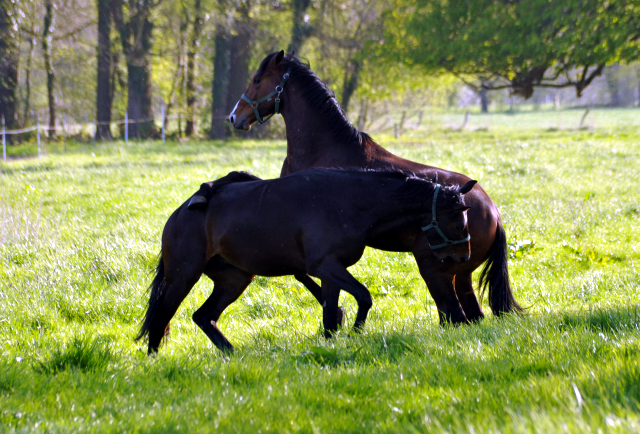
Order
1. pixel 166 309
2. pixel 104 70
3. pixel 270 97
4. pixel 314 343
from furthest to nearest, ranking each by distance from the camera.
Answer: pixel 104 70, pixel 270 97, pixel 166 309, pixel 314 343

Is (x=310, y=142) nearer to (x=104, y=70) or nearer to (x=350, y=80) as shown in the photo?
(x=104, y=70)

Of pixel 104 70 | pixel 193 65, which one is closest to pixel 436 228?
pixel 104 70

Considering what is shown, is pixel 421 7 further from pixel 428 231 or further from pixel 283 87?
pixel 428 231

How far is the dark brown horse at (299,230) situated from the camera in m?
4.60

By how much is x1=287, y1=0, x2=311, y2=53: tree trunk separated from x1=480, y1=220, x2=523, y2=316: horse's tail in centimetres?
2274

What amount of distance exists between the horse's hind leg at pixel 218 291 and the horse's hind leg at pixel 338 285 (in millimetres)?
997

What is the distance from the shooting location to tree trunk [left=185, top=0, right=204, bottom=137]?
2638cm

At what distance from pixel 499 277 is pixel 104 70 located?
81.6 ft

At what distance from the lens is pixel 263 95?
679cm

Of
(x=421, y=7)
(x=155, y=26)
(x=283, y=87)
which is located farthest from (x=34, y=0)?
(x=283, y=87)

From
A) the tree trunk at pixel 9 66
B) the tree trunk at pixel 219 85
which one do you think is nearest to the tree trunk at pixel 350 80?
the tree trunk at pixel 219 85

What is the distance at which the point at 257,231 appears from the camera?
4879 mm

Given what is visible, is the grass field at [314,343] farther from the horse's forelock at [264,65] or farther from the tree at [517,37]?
the tree at [517,37]

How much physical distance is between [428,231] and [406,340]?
906 mm
